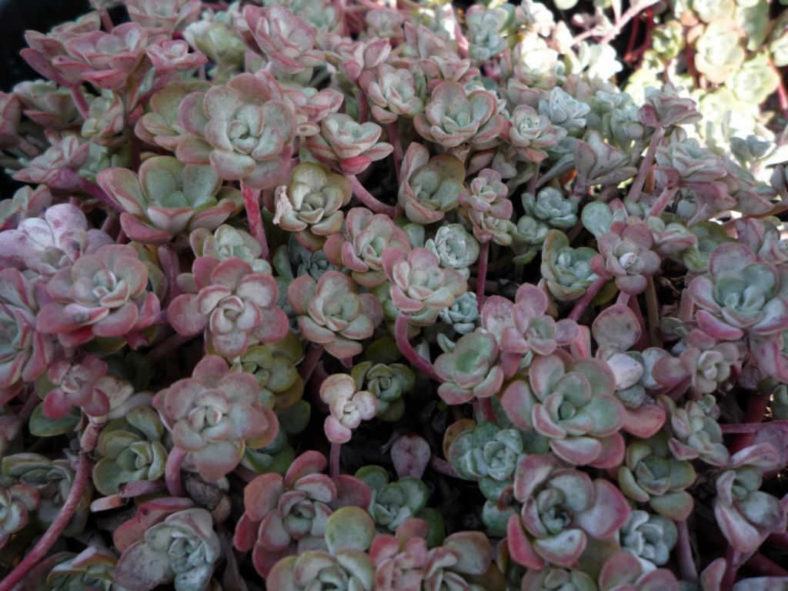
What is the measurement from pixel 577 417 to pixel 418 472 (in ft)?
0.75

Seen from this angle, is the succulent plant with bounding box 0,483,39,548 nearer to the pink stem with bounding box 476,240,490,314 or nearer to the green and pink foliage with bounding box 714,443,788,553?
the pink stem with bounding box 476,240,490,314

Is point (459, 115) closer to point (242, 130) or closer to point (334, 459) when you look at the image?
point (242, 130)

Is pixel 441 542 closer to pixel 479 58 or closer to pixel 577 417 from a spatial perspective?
pixel 577 417

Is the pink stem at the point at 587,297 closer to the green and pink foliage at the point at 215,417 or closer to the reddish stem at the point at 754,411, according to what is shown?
A: the reddish stem at the point at 754,411

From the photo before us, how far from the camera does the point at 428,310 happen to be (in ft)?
2.68

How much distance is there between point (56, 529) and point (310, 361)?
1.10 ft

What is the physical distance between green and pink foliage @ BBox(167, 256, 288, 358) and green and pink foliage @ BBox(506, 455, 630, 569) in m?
0.30

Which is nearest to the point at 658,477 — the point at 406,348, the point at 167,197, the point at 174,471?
the point at 406,348

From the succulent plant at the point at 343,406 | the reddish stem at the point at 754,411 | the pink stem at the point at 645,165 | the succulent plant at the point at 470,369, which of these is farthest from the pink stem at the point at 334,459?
the pink stem at the point at 645,165

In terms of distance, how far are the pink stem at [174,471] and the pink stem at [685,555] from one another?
0.53m

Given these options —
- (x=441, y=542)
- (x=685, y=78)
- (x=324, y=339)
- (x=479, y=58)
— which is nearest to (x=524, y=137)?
(x=479, y=58)

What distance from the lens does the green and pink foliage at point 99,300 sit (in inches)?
27.6

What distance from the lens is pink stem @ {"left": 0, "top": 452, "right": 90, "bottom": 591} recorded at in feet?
2.46

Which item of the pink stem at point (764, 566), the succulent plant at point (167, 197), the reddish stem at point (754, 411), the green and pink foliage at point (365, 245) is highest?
the succulent plant at point (167, 197)
